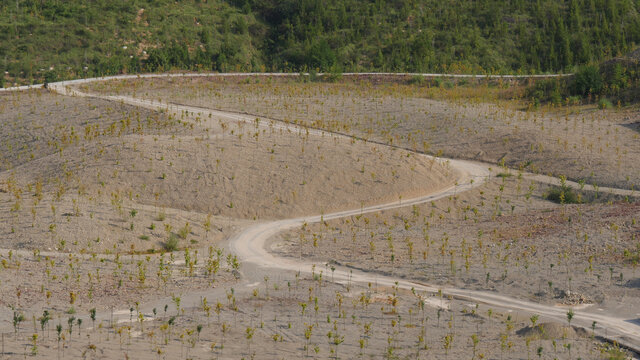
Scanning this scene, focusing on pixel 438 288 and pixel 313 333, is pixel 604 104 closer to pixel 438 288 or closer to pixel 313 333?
pixel 438 288

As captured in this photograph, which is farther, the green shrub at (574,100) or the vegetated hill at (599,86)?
the green shrub at (574,100)

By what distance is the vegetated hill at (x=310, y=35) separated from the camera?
2111 inches

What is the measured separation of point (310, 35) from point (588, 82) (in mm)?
26930

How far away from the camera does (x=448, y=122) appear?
3594 cm

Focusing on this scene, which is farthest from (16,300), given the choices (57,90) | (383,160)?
(57,90)

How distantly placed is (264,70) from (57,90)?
1644cm

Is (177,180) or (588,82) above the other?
(588,82)

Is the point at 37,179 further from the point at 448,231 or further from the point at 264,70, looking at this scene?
the point at 264,70

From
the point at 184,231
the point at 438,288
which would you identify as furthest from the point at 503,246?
the point at 184,231

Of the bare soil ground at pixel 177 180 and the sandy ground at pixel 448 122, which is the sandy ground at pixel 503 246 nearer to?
the bare soil ground at pixel 177 180

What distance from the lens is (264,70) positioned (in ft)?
180

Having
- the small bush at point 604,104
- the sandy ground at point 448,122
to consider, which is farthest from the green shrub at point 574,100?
the sandy ground at point 448,122

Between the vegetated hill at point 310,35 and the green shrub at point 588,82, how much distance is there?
1210 centimetres

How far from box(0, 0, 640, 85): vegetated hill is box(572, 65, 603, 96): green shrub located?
1210cm
